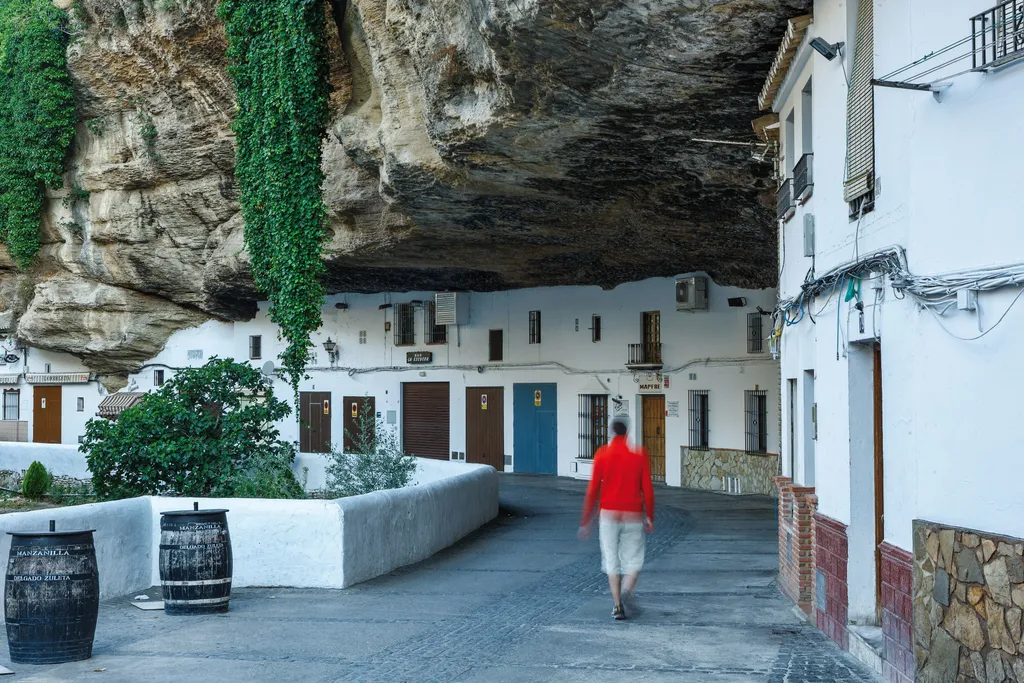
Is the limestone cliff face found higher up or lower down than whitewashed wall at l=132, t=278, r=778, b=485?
higher up

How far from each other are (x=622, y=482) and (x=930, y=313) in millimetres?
3983

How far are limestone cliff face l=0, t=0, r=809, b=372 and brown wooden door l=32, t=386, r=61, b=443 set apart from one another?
2313 mm

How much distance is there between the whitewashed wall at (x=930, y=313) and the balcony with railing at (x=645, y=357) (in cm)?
1626

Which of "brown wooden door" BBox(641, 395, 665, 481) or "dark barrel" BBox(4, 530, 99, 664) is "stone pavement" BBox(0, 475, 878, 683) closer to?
"dark barrel" BBox(4, 530, 99, 664)

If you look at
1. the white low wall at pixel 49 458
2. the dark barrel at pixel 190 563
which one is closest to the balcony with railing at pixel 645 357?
the white low wall at pixel 49 458

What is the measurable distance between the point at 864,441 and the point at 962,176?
2672 mm

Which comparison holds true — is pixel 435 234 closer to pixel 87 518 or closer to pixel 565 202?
pixel 565 202

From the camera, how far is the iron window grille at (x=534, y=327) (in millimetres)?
27641

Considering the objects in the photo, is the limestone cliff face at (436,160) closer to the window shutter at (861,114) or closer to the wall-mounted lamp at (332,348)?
the window shutter at (861,114)

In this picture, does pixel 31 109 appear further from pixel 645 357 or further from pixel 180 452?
pixel 645 357

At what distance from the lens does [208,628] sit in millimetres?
9422

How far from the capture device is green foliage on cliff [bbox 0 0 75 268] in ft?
84.5

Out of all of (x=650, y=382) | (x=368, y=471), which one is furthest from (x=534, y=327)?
(x=368, y=471)

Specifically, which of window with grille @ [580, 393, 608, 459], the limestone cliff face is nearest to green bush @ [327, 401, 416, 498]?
the limestone cliff face
